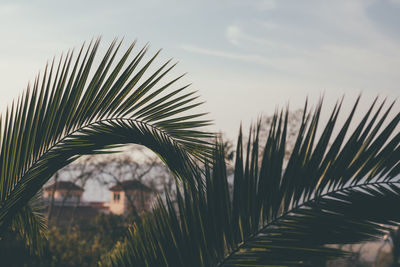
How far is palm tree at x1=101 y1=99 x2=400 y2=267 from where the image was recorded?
1.69 metres

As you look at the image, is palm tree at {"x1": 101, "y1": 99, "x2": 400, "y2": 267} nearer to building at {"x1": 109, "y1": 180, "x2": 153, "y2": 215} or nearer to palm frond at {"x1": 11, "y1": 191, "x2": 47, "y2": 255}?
palm frond at {"x1": 11, "y1": 191, "x2": 47, "y2": 255}

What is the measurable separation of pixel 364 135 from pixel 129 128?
1525mm

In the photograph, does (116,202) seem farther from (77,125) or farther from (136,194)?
(77,125)

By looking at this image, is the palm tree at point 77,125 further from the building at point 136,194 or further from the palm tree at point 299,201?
the building at point 136,194

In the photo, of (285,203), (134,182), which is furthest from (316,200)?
(134,182)

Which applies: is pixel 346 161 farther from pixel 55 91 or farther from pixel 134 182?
pixel 134 182

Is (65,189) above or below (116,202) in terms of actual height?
above

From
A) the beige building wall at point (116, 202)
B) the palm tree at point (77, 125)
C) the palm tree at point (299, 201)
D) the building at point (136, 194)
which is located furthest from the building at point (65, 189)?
the palm tree at point (299, 201)

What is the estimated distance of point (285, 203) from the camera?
1761 millimetres

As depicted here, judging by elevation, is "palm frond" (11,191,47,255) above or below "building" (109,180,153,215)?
below

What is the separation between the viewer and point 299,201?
5.79ft

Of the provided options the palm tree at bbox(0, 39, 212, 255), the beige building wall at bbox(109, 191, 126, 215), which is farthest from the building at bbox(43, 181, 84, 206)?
the palm tree at bbox(0, 39, 212, 255)

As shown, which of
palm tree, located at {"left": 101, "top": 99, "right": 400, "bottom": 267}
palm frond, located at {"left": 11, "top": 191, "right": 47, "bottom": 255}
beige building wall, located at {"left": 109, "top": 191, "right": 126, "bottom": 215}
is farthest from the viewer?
beige building wall, located at {"left": 109, "top": 191, "right": 126, "bottom": 215}

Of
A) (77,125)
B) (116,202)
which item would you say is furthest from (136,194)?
(116,202)
